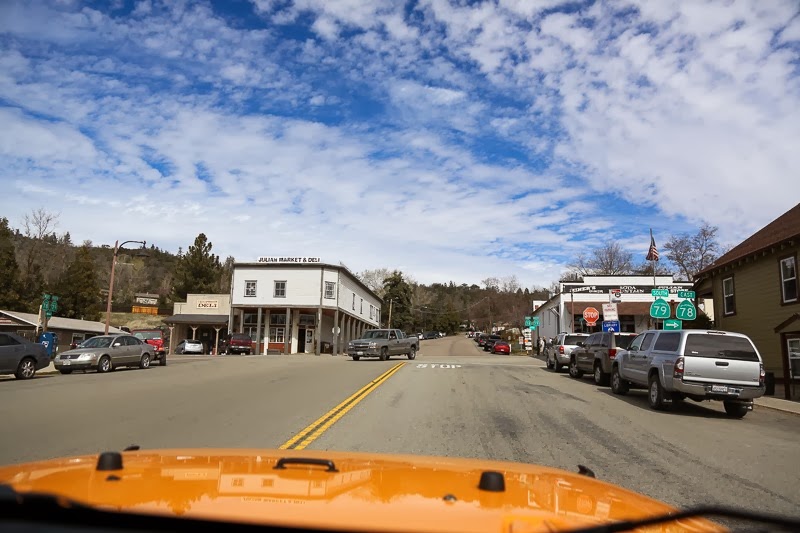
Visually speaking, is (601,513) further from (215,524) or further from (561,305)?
(561,305)

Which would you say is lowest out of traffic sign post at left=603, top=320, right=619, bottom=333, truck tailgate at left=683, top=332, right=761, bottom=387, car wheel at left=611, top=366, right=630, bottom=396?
car wheel at left=611, top=366, right=630, bottom=396

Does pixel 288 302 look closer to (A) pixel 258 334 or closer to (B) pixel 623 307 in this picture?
(A) pixel 258 334

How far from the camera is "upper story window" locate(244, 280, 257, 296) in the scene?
53.3 m

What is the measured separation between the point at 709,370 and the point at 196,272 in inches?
2809

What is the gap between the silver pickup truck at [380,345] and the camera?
3281 cm

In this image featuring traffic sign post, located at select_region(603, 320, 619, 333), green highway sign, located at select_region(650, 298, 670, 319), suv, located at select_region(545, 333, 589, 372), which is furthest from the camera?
suv, located at select_region(545, 333, 589, 372)

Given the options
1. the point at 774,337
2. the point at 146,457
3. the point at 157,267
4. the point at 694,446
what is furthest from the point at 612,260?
the point at 157,267

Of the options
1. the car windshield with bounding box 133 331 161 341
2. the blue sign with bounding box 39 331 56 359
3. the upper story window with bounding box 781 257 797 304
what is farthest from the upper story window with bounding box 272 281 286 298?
the upper story window with bounding box 781 257 797 304

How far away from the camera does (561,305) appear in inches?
1975

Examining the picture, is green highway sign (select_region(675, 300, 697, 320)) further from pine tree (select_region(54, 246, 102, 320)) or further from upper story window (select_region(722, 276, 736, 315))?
pine tree (select_region(54, 246, 102, 320))

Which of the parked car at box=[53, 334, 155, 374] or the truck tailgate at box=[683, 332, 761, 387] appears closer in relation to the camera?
the truck tailgate at box=[683, 332, 761, 387]

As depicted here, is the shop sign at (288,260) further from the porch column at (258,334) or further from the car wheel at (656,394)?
the car wheel at (656,394)

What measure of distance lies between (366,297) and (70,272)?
32714 millimetres

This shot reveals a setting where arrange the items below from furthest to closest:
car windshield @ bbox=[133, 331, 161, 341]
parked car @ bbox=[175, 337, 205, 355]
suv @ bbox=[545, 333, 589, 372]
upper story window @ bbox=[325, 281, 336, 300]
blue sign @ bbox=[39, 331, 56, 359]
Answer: upper story window @ bbox=[325, 281, 336, 300] < parked car @ bbox=[175, 337, 205, 355] < car windshield @ bbox=[133, 331, 161, 341] < blue sign @ bbox=[39, 331, 56, 359] < suv @ bbox=[545, 333, 589, 372]
